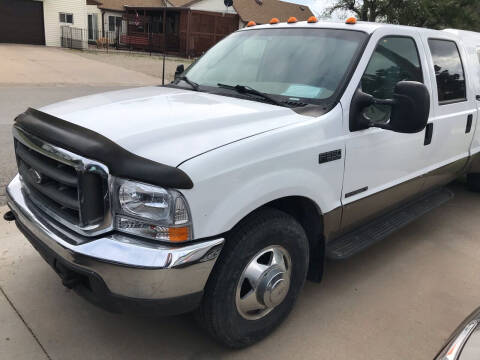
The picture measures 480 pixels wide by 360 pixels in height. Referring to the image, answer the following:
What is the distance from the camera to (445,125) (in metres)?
3.96

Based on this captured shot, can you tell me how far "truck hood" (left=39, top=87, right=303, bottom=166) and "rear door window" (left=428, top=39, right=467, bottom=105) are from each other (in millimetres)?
1866

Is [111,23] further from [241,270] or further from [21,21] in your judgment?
[241,270]

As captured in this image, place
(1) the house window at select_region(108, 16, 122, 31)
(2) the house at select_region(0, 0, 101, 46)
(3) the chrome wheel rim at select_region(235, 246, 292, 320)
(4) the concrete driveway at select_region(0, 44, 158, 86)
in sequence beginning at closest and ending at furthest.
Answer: (3) the chrome wheel rim at select_region(235, 246, 292, 320) → (4) the concrete driveway at select_region(0, 44, 158, 86) → (2) the house at select_region(0, 0, 101, 46) → (1) the house window at select_region(108, 16, 122, 31)

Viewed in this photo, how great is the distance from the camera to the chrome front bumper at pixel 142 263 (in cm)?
208

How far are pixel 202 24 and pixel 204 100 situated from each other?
3030 centimetres

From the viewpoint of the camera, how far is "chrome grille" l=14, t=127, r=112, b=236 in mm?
2145

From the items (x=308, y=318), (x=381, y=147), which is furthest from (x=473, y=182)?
(x=308, y=318)

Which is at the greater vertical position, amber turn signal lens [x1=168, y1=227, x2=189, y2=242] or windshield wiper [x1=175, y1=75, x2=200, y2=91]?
windshield wiper [x1=175, y1=75, x2=200, y2=91]

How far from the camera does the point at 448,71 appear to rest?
4105mm

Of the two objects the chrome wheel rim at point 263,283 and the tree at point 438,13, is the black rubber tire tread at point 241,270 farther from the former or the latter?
the tree at point 438,13

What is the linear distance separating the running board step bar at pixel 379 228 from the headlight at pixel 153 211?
4.33ft

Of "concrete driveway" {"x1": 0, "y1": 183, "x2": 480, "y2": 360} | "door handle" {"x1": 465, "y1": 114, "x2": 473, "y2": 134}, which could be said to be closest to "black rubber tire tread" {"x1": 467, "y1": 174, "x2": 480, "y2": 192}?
"door handle" {"x1": 465, "y1": 114, "x2": 473, "y2": 134}

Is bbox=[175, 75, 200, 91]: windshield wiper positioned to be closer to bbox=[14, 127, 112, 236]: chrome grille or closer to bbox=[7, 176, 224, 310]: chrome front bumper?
bbox=[14, 127, 112, 236]: chrome grille

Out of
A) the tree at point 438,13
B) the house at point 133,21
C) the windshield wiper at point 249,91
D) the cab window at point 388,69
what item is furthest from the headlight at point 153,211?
the house at point 133,21
